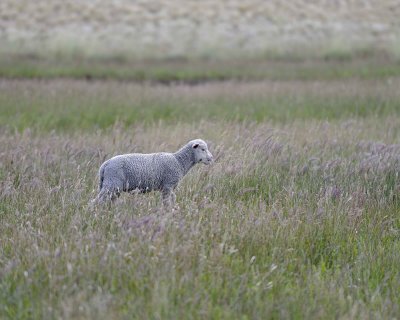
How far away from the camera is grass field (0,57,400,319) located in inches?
182

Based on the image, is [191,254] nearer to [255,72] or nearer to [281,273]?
[281,273]

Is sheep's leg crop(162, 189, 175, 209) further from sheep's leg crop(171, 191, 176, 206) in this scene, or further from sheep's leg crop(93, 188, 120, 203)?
sheep's leg crop(93, 188, 120, 203)

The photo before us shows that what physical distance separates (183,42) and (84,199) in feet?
65.1

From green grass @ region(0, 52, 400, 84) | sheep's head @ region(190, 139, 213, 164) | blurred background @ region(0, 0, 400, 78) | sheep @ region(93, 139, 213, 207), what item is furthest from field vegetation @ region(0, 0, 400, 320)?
blurred background @ region(0, 0, 400, 78)

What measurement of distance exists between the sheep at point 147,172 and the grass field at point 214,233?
15 cm

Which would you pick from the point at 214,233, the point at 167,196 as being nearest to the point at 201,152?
the point at 167,196

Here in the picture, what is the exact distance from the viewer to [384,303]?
480 cm

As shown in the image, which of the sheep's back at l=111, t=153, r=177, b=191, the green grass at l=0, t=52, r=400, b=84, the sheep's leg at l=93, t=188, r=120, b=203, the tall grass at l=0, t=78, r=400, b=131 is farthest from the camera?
the green grass at l=0, t=52, r=400, b=84

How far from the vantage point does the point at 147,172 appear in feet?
21.2

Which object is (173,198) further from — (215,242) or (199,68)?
(199,68)

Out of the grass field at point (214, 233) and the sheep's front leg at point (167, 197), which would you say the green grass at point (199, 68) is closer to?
the grass field at point (214, 233)

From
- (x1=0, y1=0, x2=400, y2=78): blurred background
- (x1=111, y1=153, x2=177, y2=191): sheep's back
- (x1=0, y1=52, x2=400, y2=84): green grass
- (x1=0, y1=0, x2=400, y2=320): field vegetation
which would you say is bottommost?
(x1=0, y1=0, x2=400, y2=78): blurred background

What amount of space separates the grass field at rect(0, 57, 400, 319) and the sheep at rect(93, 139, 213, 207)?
154 mm

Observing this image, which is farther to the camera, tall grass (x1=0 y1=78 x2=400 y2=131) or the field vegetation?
tall grass (x1=0 y1=78 x2=400 y2=131)
